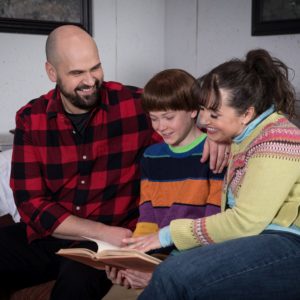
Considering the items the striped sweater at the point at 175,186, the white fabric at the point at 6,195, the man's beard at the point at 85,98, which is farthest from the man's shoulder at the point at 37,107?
the striped sweater at the point at 175,186

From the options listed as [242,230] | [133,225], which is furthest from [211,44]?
[242,230]

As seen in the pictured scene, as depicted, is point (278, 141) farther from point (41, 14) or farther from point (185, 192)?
point (41, 14)

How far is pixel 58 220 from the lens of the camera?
1750 mm

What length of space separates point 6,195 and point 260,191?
1305mm

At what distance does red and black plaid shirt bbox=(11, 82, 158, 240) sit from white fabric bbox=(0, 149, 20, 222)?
11.3 inches

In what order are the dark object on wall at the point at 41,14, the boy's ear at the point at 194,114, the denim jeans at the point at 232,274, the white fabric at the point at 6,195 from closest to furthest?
the denim jeans at the point at 232,274, the boy's ear at the point at 194,114, the white fabric at the point at 6,195, the dark object on wall at the point at 41,14

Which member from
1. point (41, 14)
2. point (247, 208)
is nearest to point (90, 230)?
point (247, 208)

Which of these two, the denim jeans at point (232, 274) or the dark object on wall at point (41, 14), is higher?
the dark object on wall at point (41, 14)

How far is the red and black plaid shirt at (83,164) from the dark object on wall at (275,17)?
2.19 ft

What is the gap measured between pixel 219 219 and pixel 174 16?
1771 mm

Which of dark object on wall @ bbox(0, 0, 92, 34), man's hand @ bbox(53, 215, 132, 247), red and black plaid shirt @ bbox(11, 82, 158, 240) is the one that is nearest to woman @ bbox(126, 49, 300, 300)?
man's hand @ bbox(53, 215, 132, 247)

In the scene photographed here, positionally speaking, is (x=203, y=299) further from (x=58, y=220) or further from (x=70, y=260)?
(x=58, y=220)

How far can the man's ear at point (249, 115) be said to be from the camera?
1.35m

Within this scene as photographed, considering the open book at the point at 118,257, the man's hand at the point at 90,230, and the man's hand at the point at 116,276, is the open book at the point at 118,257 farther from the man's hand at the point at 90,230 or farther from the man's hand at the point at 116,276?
the man's hand at the point at 90,230
